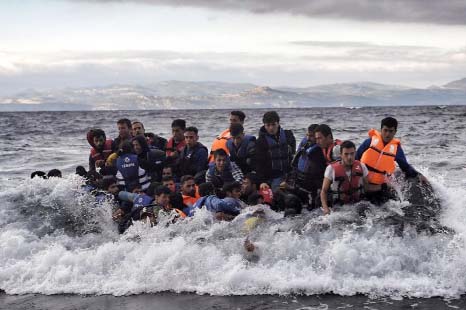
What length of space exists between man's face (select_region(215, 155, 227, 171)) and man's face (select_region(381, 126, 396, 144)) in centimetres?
246

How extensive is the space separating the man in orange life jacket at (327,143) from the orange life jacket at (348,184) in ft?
2.22

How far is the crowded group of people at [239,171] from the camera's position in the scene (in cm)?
873

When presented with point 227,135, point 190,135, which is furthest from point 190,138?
point 227,135

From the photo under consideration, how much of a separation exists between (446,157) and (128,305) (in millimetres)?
15200

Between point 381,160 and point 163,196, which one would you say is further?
point 163,196

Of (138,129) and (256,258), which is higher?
(138,129)

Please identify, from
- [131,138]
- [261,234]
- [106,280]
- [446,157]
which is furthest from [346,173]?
[446,157]

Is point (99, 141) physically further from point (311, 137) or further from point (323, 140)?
point (323, 140)

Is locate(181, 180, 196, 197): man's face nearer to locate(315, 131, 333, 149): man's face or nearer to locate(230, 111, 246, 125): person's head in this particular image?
locate(230, 111, 246, 125): person's head

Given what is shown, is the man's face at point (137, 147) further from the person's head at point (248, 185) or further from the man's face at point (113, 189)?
the person's head at point (248, 185)

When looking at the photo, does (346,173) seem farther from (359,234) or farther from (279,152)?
(279,152)

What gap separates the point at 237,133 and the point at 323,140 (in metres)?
1.75

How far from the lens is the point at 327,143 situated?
353 inches

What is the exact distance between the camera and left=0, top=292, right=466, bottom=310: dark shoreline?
21.2ft
